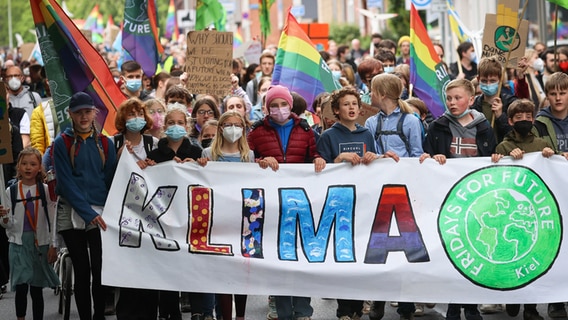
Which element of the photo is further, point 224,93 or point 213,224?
point 224,93

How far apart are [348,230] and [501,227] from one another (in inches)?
42.2

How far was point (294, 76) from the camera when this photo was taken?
14.2 meters

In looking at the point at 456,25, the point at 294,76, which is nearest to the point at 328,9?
the point at 456,25

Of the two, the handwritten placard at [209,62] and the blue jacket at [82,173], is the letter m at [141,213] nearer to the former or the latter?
the blue jacket at [82,173]

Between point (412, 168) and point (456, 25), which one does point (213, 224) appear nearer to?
point (412, 168)

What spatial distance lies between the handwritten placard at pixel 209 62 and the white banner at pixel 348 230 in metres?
4.19

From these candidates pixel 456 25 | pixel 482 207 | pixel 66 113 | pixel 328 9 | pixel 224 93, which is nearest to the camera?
pixel 482 207

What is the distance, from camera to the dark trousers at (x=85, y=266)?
9453mm

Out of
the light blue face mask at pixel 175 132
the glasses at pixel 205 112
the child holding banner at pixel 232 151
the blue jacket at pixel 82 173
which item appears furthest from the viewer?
the glasses at pixel 205 112

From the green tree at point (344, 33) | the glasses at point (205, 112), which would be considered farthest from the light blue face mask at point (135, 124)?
the green tree at point (344, 33)

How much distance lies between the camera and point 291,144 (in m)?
9.80

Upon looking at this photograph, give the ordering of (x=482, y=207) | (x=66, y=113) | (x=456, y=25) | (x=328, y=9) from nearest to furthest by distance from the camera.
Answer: (x=482, y=207) < (x=66, y=113) < (x=456, y=25) < (x=328, y=9)

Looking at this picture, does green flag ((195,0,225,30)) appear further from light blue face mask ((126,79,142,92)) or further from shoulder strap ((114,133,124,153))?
shoulder strap ((114,133,124,153))

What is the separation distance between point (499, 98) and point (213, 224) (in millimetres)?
3005
